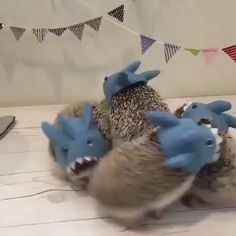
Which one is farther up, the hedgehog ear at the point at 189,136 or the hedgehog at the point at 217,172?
the hedgehog ear at the point at 189,136

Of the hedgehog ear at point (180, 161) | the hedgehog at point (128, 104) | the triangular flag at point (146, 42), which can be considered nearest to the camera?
the hedgehog ear at point (180, 161)

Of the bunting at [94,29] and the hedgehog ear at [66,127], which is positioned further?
the bunting at [94,29]

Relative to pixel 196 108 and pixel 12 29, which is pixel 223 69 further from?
pixel 12 29

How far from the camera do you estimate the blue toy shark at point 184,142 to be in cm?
74

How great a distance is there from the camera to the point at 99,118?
903 mm

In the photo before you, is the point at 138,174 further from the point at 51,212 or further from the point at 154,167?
the point at 51,212

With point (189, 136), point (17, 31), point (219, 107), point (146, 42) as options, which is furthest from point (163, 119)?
point (17, 31)

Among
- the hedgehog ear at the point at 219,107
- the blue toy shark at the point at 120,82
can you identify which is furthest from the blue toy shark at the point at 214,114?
the blue toy shark at the point at 120,82

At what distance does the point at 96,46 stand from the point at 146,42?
12 cm

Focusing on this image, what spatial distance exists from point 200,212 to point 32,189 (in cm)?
30

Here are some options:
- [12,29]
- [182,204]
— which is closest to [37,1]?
[12,29]

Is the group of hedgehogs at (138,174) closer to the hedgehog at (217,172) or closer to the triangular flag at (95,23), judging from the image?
the hedgehog at (217,172)

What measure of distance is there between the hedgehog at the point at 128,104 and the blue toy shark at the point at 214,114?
0.05 metres

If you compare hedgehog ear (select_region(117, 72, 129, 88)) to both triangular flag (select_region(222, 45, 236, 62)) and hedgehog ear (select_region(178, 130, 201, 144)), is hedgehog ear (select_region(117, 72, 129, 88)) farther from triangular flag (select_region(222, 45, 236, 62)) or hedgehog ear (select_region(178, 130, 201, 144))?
triangular flag (select_region(222, 45, 236, 62))
